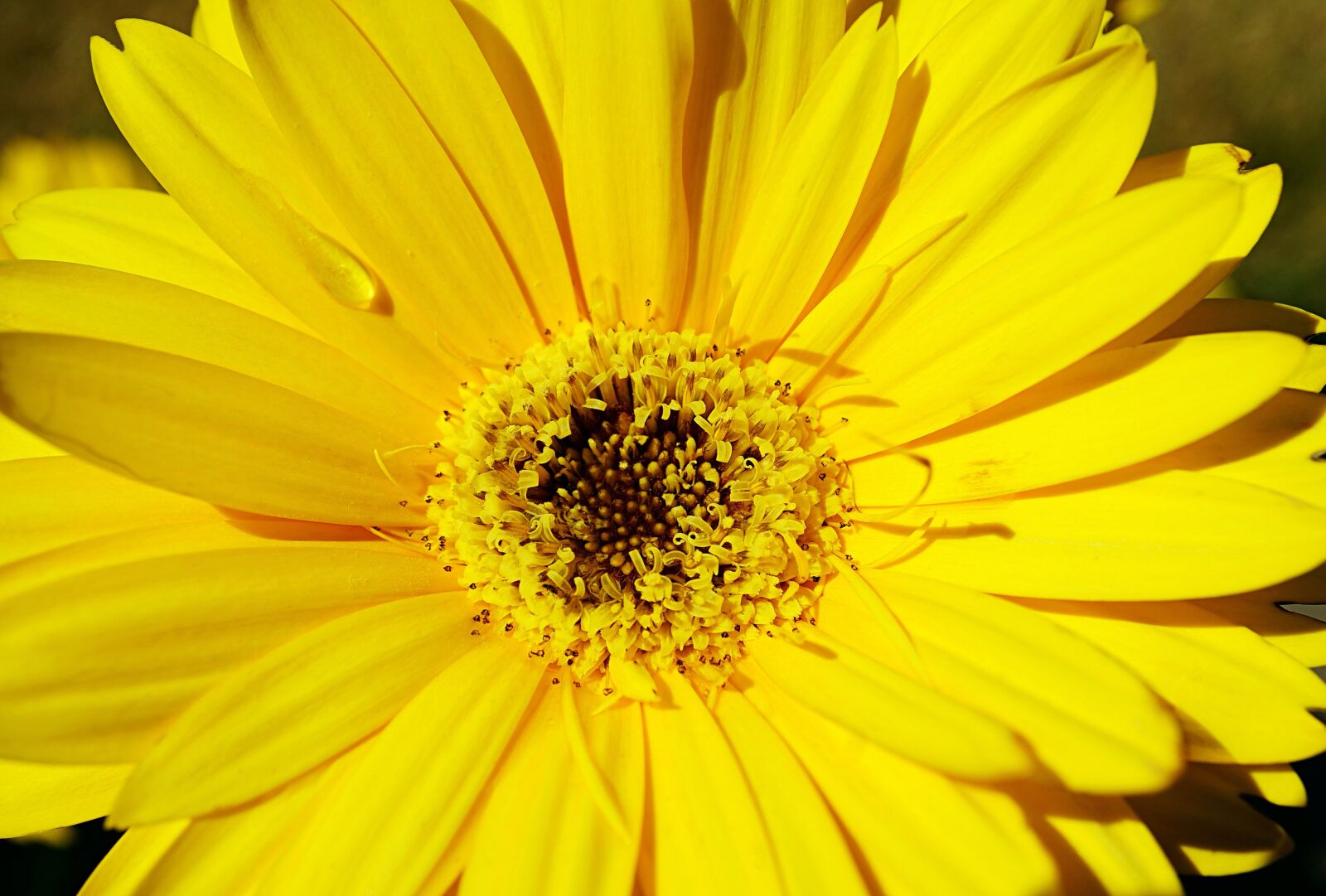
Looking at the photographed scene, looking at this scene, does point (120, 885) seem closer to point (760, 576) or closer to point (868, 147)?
point (760, 576)

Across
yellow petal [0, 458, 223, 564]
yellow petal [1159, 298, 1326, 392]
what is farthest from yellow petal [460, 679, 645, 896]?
yellow petal [1159, 298, 1326, 392]

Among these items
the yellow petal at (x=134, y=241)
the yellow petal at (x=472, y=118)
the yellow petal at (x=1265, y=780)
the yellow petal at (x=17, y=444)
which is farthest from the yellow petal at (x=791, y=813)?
the yellow petal at (x=17, y=444)

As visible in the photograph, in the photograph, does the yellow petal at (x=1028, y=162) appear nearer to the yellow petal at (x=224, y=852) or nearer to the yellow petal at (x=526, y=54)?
the yellow petal at (x=526, y=54)

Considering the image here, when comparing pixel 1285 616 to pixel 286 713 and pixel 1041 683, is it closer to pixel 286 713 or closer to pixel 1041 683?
pixel 1041 683

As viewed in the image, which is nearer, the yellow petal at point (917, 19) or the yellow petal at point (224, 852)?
the yellow petal at point (224, 852)

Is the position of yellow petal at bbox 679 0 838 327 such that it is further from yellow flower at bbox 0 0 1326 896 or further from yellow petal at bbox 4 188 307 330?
yellow petal at bbox 4 188 307 330

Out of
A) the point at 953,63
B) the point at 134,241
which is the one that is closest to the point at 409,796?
the point at 134,241

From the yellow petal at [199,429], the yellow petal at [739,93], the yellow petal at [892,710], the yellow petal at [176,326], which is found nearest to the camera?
the yellow petal at [892,710]
